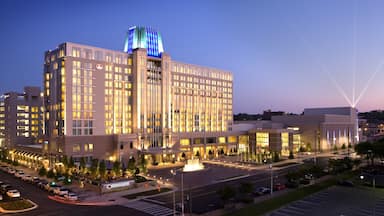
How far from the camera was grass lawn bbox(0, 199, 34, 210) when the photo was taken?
46969mm

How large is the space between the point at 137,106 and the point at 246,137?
51.7 m

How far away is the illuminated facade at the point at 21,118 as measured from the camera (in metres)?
132

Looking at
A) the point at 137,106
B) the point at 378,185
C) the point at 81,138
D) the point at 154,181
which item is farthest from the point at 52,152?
the point at 378,185

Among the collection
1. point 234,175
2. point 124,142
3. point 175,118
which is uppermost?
point 175,118

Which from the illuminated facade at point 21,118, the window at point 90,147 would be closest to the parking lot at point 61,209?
the window at point 90,147

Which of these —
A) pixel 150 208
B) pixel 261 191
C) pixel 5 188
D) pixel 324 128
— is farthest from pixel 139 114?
pixel 324 128

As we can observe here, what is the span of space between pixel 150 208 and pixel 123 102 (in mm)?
50619

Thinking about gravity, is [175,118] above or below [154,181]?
above

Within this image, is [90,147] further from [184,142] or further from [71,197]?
[184,142]

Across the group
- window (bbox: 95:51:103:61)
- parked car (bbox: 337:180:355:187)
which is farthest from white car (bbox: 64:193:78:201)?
parked car (bbox: 337:180:355:187)

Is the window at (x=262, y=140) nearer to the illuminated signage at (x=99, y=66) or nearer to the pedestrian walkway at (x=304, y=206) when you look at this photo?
the illuminated signage at (x=99, y=66)

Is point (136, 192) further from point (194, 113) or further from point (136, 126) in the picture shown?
point (194, 113)

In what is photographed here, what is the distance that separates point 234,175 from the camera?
245 ft

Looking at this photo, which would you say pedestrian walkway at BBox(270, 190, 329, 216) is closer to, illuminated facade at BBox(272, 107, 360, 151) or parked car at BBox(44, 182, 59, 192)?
parked car at BBox(44, 182, 59, 192)
